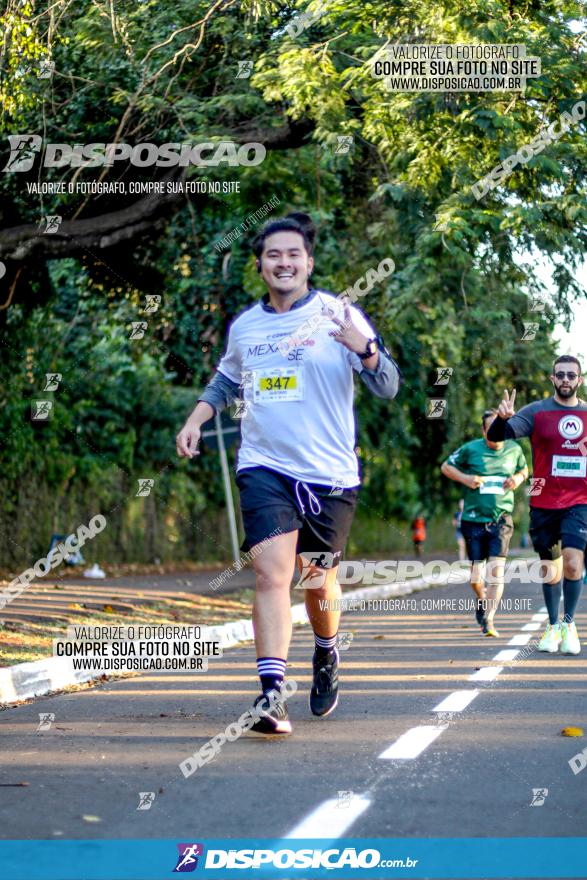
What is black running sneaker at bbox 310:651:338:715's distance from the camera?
7196 millimetres

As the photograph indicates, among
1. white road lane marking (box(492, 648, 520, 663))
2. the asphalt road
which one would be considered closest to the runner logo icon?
the asphalt road

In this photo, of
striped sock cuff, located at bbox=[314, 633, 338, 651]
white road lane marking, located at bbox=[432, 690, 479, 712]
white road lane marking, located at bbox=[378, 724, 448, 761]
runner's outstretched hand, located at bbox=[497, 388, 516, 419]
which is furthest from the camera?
runner's outstretched hand, located at bbox=[497, 388, 516, 419]

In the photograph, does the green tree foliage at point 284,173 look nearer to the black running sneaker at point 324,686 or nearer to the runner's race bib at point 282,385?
the runner's race bib at point 282,385

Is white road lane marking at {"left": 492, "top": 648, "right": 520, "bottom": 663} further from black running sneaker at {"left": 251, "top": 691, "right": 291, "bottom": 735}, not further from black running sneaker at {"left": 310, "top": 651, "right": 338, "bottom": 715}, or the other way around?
black running sneaker at {"left": 251, "top": 691, "right": 291, "bottom": 735}

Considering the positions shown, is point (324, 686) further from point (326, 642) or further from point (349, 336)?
point (349, 336)

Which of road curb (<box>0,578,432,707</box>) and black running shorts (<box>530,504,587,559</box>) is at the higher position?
black running shorts (<box>530,504,587,559</box>)

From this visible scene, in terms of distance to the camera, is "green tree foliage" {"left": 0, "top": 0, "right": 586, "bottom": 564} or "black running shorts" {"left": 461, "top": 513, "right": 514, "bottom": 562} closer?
"green tree foliage" {"left": 0, "top": 0, "right": 586, "bottom": 564}

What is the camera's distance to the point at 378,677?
9375mm

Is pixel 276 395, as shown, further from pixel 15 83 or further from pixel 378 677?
pixel 15 83

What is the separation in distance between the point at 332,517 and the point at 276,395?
2.15ft

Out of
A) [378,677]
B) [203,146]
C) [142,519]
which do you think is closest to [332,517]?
[378,677]

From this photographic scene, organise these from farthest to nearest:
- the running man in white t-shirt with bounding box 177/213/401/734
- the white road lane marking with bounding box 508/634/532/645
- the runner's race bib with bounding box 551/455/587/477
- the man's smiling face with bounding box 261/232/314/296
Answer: the white road lane marking with bounding box 508/634/532/645
the runner's race bib with bounding box 551/455/587/477
the man's smiling face with bounding box 261/232/314/296
the running man in white t-shirt with bounding box 177/213/401/734

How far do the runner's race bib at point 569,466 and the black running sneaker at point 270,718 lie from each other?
4612mm

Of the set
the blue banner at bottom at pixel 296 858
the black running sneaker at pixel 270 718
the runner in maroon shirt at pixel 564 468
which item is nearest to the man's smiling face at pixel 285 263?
the black running sneaker at pixel 270 718
